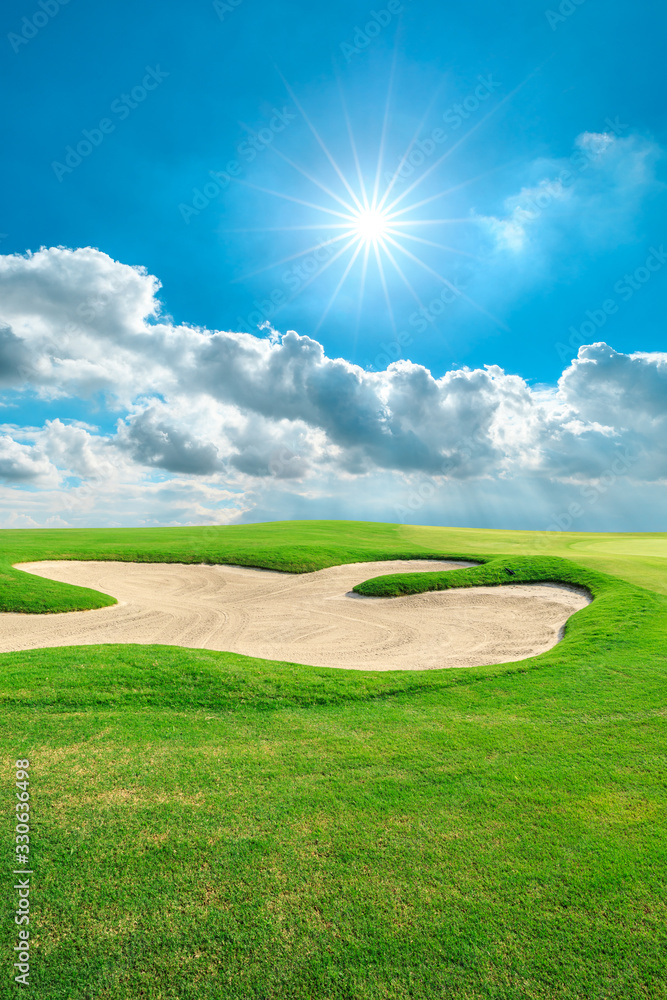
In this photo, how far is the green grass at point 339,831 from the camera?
145 inches

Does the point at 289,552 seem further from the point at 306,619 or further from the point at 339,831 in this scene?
the point at 339,831

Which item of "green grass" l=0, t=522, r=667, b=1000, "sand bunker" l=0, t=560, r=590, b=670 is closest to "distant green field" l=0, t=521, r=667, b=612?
→ "sand bunker" l=0, t=560, r=590, b=670

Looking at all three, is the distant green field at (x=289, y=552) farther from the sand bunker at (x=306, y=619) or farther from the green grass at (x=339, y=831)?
the green grass at (x=339, y=831)

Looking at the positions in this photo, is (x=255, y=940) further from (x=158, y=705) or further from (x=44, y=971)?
(x=158, y=705)

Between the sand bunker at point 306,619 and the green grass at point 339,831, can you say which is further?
the sand bunker at point 306,619

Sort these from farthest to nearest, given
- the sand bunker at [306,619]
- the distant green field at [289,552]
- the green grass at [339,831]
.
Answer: the distant green field at [289,552], the sand bunker at [306,619], the green grass at [339,831]

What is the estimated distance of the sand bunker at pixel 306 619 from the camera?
12625mm

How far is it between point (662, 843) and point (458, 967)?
2785 mm

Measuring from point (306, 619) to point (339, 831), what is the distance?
35.4 feet

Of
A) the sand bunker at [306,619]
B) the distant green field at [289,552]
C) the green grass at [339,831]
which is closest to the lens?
the green grass at [339,831]

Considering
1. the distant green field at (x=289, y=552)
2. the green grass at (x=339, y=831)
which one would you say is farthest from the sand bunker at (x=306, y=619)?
the green grass at (x=339, y=831)

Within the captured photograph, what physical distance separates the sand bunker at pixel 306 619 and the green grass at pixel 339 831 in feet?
9.68

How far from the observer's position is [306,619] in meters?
15.7

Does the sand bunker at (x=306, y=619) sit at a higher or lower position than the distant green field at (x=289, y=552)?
lower
